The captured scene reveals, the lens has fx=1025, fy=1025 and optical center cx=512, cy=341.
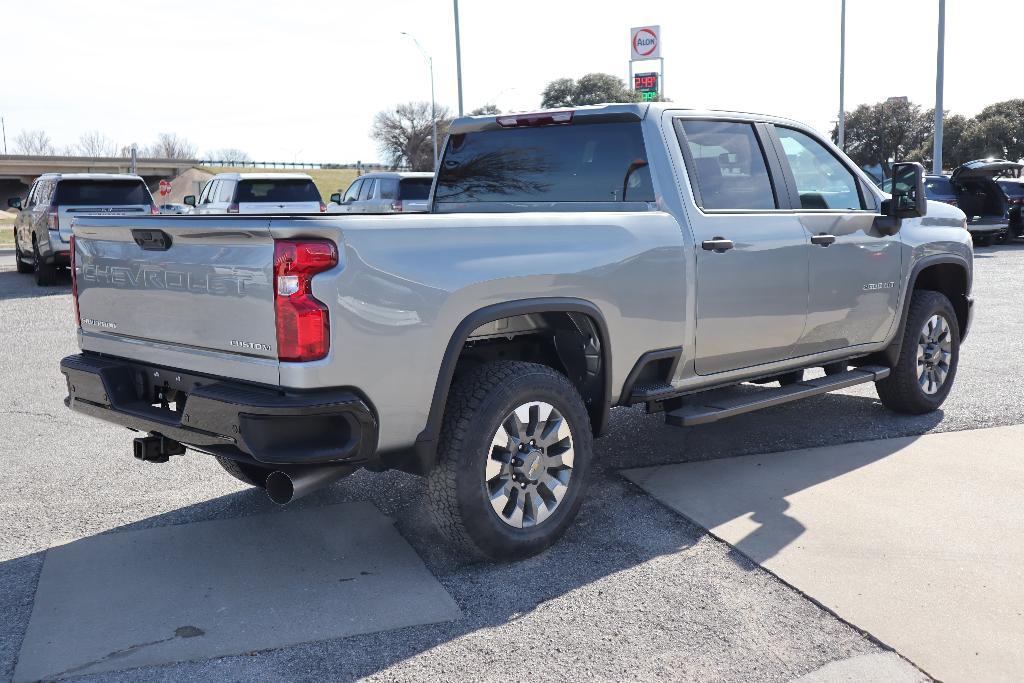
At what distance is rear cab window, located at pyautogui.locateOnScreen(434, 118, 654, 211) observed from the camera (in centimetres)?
515

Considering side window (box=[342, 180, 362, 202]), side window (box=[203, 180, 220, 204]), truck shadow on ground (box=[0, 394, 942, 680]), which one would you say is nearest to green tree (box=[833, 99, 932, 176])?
side window (box=[342, 180, 362, 202])

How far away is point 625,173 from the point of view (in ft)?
16.9

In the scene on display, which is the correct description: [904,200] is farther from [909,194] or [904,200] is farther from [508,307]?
[508,307]

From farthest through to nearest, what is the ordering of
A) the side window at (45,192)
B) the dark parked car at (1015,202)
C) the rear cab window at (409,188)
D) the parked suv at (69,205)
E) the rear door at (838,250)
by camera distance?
the dark parked car at (1015,202), the rear cab window at (409,188), the side window at (45,192), the parked suv at (69,205), the rear door at (838,250)

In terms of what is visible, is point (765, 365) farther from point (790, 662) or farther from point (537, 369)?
point (790, 662)

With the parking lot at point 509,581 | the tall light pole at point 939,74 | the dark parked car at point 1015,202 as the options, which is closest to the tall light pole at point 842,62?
the tall light pole at point 939,74

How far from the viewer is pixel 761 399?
5.37 m

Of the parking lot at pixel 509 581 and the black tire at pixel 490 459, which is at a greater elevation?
the black tire at pixel 490 459

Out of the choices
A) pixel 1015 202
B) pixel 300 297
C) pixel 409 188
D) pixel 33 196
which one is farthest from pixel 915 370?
pixel 1015 202

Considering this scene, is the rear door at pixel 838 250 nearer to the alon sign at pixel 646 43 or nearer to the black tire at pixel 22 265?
the black tire at pixel 22 265

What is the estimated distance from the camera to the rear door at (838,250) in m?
5.65

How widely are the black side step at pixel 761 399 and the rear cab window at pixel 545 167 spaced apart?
3.54 feet

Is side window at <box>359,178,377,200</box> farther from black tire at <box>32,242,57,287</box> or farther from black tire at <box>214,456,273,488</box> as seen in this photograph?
black tire at <box>214,456,273,488</box>

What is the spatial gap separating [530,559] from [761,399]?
5.66 feet
